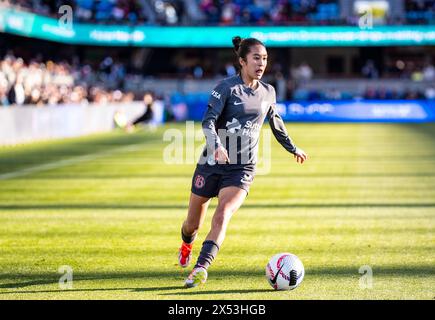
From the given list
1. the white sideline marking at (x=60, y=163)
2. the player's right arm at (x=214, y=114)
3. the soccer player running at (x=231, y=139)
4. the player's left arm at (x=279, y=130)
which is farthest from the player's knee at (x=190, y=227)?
the white sideline marking at (x=60, y=163)

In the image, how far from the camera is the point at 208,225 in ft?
44.9

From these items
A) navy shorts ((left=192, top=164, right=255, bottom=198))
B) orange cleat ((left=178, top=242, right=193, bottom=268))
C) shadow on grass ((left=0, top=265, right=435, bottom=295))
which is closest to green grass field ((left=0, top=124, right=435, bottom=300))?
shadow on grass ((left=0, top=265, right=435, bottom=295))

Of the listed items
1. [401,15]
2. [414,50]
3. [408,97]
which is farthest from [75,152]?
[414,50]

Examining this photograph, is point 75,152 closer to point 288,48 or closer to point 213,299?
point 213,299

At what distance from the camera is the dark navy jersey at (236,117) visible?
877 centimetres

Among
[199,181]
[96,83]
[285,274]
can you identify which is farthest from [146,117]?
[285,274]

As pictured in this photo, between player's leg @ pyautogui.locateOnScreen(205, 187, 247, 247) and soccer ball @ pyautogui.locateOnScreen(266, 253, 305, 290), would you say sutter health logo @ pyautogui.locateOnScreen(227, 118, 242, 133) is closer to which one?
player's leg @ pyautogui.locateOnScreen(205, 187, 247, 247)

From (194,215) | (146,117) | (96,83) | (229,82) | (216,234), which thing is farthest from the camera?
(96,83)

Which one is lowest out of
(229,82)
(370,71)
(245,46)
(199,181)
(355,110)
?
(199,181)

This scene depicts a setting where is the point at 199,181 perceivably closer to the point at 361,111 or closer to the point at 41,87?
the point at 41,87

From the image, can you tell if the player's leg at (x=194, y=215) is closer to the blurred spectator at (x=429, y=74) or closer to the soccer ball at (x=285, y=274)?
the soccer ball at (x=285, y=274)

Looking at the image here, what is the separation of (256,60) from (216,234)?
162 centimetres

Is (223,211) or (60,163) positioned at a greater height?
(223,211)
